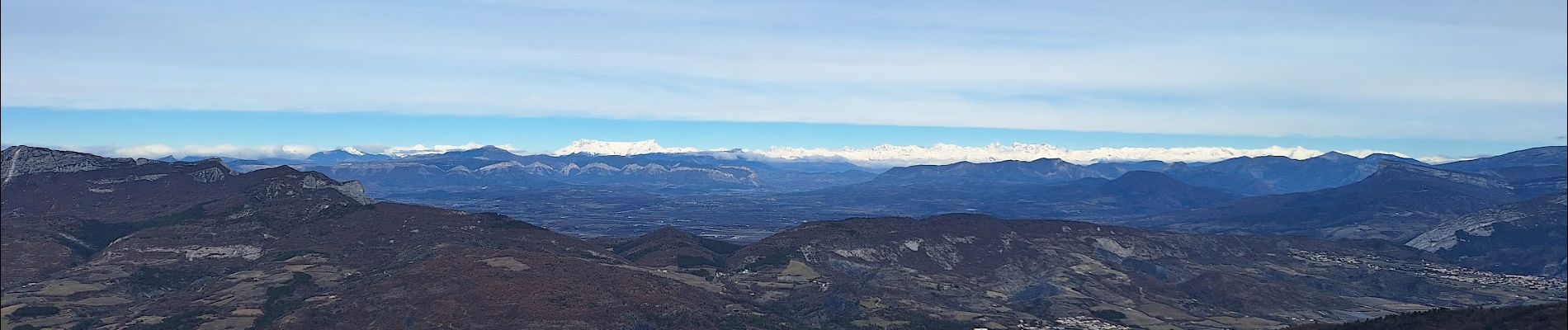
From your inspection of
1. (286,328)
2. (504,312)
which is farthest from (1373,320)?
(286,328)

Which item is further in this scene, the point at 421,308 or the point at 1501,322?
the point at 421,308

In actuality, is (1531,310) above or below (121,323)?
above

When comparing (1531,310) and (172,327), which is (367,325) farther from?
(1531,310)

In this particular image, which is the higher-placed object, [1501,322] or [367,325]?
[1501,322]

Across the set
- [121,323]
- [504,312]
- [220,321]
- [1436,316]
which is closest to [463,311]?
[504,312]

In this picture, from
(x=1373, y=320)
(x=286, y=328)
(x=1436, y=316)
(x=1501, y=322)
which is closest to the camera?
(x=1501, y=322)

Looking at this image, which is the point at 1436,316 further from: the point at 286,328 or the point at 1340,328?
the point at 286,328

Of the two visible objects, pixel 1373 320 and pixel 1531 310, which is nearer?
pixel 1531 310

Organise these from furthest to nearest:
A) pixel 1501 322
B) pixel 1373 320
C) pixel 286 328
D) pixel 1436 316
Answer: pixel 286 328 < pixel 1373 320 < pixel 1436 316 < pixel 1501 322

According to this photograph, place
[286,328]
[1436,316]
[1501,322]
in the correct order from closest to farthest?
[1501,322] < [1436,316] < [286,328]
